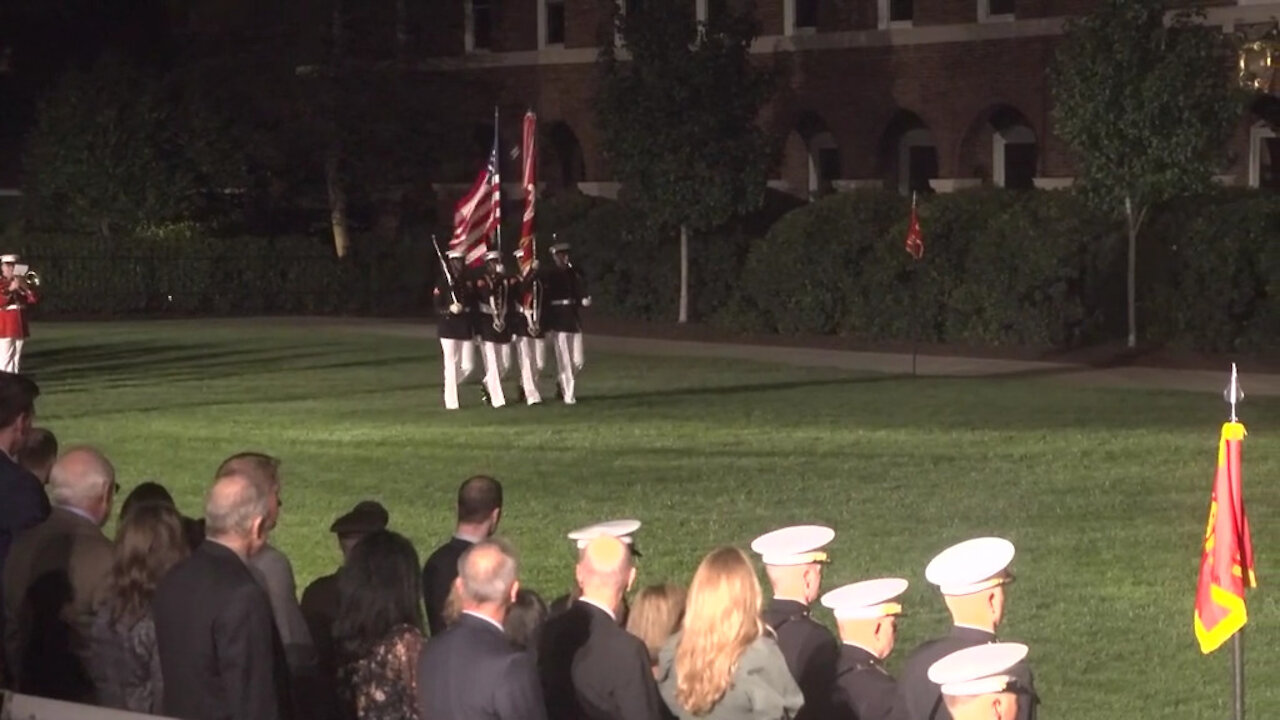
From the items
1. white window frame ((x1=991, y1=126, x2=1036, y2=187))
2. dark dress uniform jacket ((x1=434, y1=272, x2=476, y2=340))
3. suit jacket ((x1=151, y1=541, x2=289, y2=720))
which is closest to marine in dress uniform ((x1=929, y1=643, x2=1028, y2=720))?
suit jacket ((x1=151, y1=541, x2=289, y2=720))

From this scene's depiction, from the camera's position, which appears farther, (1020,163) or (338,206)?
(338,206)

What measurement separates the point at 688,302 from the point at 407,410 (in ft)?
58.3

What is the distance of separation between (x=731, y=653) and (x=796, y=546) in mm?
938

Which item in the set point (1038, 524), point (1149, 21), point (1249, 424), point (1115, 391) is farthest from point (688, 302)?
point (1038, 524)

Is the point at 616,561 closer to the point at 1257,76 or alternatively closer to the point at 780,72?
the point at 1257,76

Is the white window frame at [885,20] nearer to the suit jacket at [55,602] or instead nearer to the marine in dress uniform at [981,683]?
the suit jacket at [55,602]

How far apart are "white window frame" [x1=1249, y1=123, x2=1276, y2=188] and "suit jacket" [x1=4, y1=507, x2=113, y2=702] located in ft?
115

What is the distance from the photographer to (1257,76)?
37688 mm

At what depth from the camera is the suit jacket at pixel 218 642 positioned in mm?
7074

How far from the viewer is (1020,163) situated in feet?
152

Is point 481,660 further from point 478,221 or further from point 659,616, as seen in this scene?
point 478,221

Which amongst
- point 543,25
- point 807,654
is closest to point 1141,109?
point 543,25

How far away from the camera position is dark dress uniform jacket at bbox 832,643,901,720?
24.3 ft

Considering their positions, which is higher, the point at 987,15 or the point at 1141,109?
the point at 987,15
